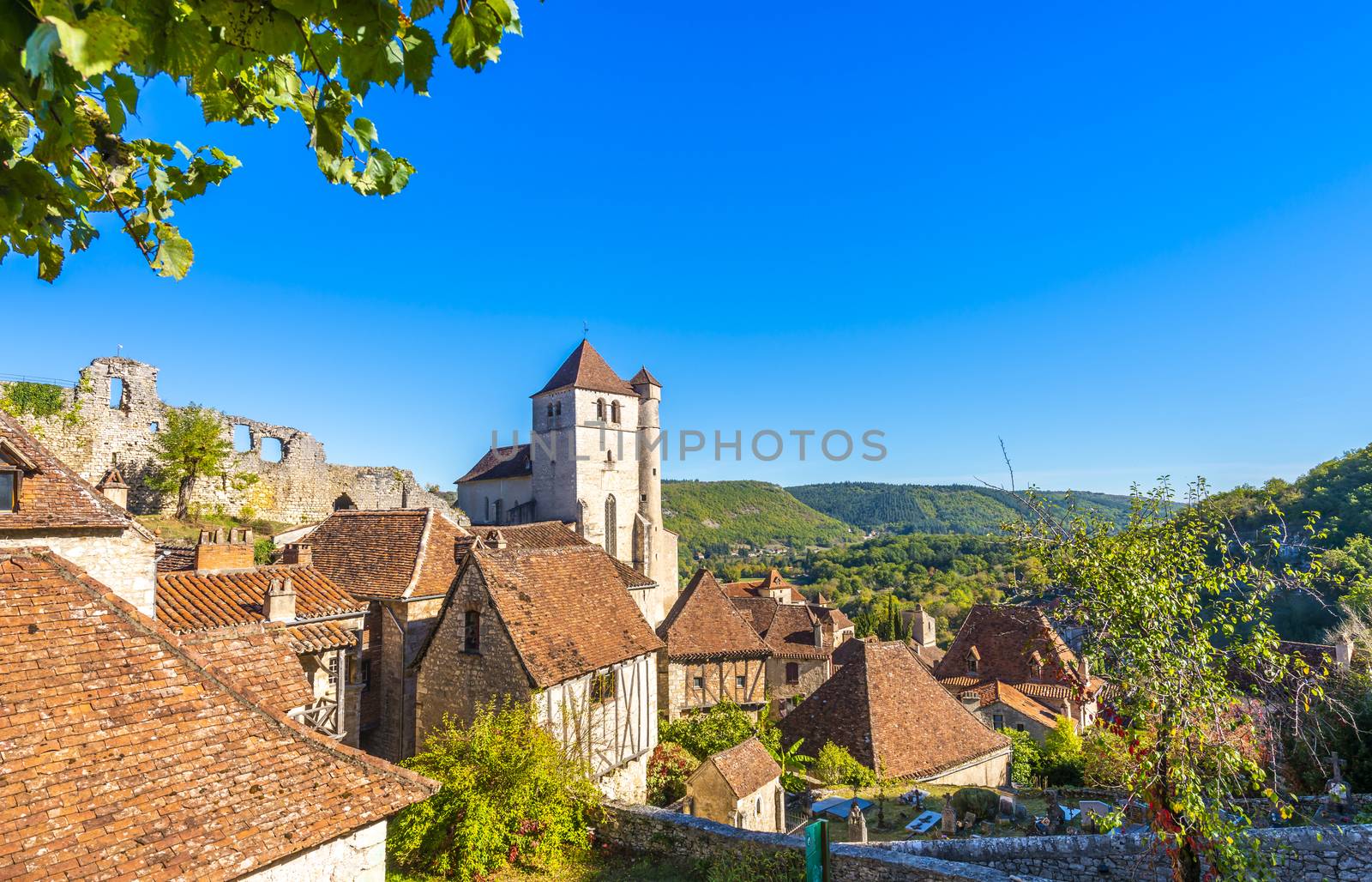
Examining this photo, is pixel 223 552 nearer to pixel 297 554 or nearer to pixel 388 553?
pixel 297 554

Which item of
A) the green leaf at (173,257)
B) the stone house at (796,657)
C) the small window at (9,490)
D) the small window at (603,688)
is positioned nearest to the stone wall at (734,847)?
the small window at (603,688)

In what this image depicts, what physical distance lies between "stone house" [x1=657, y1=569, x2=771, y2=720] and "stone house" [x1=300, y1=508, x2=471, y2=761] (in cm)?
1161

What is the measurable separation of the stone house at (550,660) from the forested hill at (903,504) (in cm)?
15241

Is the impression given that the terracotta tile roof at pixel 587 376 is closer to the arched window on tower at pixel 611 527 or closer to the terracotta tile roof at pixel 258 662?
the arched window on tower at pixel 611 527

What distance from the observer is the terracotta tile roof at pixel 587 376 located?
133ft

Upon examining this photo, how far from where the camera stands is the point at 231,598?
1369 centimetres

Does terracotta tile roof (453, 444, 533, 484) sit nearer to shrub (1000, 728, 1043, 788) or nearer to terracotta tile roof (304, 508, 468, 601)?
terracotta tile roof (304, 508, 468, 601)

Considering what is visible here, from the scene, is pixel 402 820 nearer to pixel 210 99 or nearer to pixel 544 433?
pixel 210 99

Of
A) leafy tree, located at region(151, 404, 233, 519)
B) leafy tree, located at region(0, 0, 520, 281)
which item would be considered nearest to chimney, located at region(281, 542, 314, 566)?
leafy tree, located at region(151, 404, 233, 519)

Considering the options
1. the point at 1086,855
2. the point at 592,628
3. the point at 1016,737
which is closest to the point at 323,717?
the point at 592,628

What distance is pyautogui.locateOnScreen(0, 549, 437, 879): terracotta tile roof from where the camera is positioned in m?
5.42

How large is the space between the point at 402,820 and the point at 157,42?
1178cm

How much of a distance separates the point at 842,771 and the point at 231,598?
16.0m

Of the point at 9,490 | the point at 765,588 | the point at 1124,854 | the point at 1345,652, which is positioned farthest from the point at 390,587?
the point at 765,588
